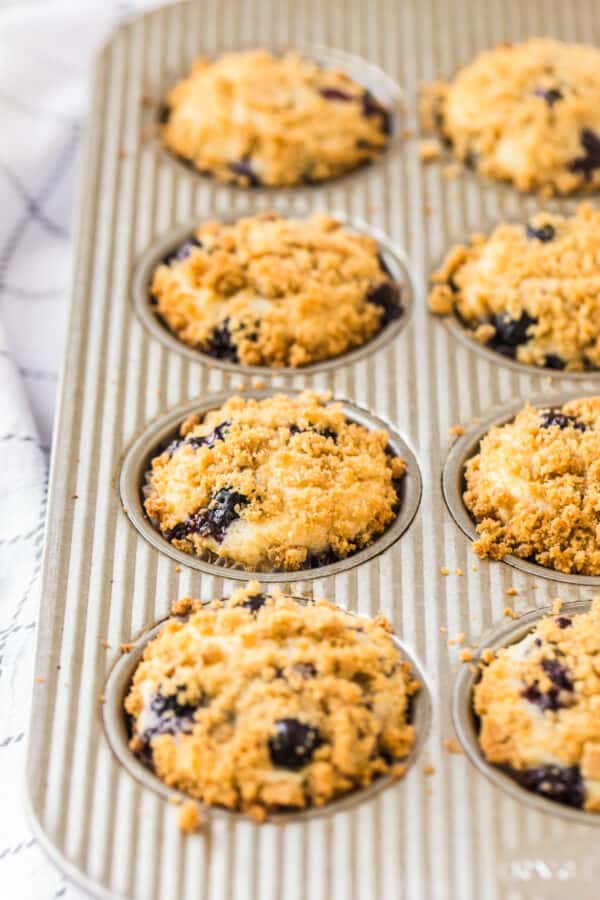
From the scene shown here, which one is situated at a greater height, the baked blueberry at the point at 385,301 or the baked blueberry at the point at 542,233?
the baked blueberry at the point at 542,233

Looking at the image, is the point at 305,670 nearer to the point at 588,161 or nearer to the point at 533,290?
the point at 533,290

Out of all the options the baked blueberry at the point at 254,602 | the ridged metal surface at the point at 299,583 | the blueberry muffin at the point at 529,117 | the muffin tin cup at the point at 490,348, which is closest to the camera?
the ridged metal surface at the point at 299,583

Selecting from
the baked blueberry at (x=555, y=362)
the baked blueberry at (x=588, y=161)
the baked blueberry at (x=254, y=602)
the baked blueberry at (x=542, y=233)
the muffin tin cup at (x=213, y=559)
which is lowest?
the baked blueberry at (x=254, y=602)

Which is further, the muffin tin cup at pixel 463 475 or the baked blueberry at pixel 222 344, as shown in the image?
the baked blueberry at pixel 222 344

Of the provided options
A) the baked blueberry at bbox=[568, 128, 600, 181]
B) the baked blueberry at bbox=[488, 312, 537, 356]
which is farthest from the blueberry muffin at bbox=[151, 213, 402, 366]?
the baked blueberry at bbox=[568, 128, 600, 181]

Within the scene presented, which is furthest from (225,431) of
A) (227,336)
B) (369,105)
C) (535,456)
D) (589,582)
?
(369,105)

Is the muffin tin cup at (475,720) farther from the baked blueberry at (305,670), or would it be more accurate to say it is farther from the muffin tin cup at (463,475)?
the baked blueberry at (305,670)

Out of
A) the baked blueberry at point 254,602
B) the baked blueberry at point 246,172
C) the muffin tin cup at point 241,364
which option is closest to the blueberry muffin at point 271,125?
A: the baked blueberry at point 246,172

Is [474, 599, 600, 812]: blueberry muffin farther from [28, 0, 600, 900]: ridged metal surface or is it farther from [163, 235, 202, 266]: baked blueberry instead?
[163, 235, 202, 266]: baked blueberry

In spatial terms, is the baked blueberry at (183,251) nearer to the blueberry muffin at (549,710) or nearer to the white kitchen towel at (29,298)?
the white kitchen towel at (29,298)

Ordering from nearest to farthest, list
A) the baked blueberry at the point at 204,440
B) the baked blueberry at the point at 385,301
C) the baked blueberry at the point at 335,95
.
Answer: the baked blueberry at the point at 204,440
the baked blueberry at the point at 385,301
the baked blueberry at the point at 335,95
